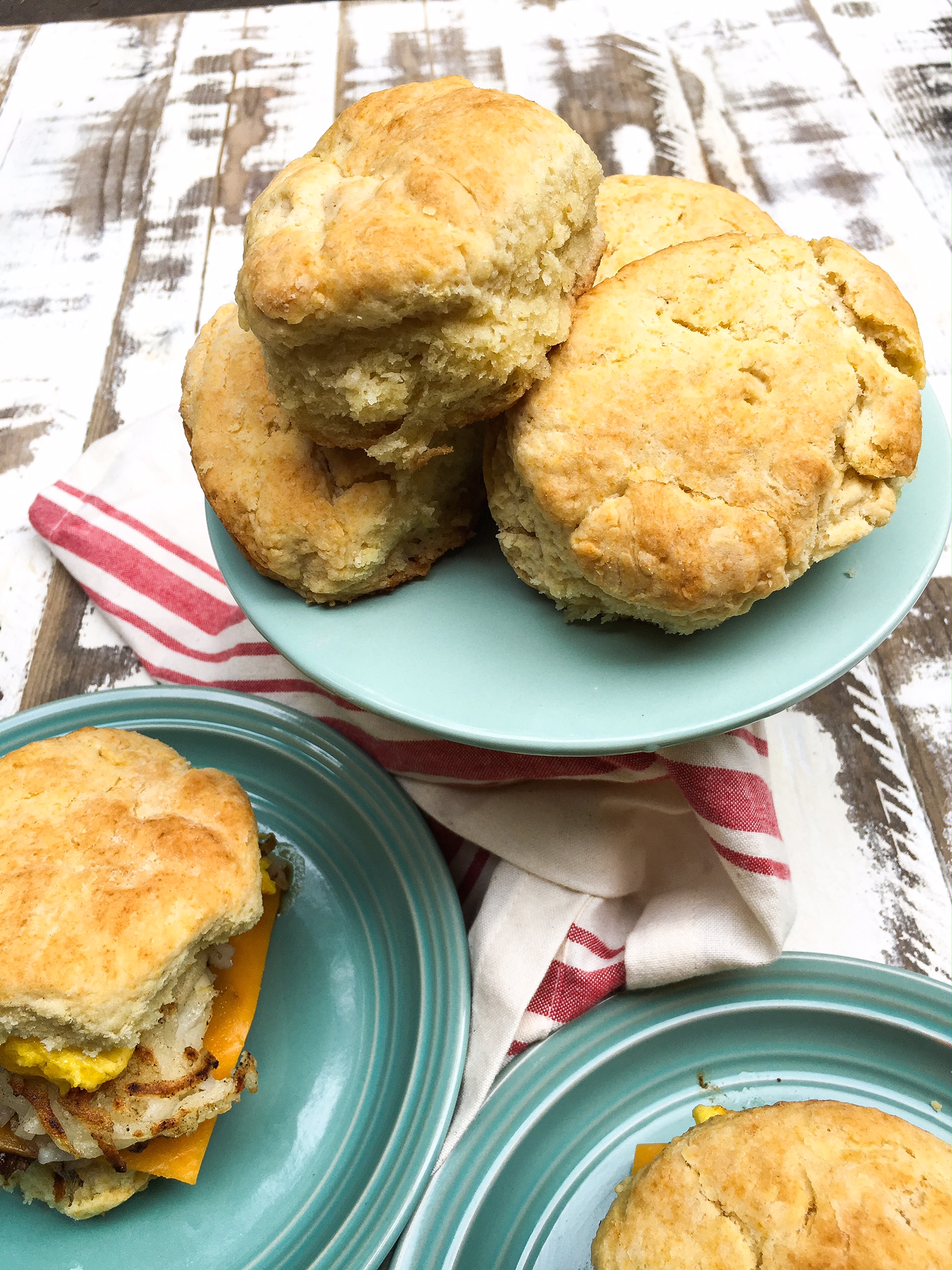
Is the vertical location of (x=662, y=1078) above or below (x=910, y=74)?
below

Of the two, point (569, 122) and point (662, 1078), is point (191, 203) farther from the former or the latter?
point (662, 1078)

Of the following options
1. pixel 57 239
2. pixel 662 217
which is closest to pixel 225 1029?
pixel 662 217

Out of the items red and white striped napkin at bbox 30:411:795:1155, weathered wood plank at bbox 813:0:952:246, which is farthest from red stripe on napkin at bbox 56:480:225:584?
weathered wood plank at bbox 813:0:952:246

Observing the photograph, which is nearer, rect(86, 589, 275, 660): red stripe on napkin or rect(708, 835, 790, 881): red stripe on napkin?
rect(708, 835, 790, 881): red stripe on napkin

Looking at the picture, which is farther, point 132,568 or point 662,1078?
point 132,568

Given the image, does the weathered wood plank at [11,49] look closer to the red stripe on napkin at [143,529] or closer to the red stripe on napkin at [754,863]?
the red stripe on napkin at [143,529]

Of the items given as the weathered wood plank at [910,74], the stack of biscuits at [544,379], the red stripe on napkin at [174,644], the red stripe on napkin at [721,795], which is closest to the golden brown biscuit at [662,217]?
the stack of biscuits at [544,379]

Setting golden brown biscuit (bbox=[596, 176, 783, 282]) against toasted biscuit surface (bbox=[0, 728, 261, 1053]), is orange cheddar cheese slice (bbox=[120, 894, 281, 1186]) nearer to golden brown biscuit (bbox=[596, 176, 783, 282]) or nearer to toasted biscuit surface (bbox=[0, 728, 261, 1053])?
toasted biscuit surface (bbox=[0, 728, 261, 1053])
